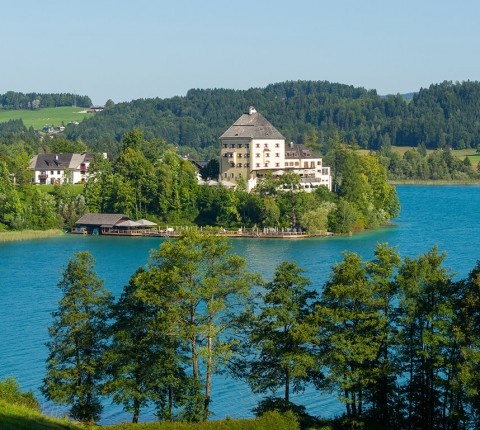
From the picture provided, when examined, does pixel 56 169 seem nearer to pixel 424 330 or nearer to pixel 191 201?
pixel 191 201

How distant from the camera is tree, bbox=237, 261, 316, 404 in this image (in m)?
23.4

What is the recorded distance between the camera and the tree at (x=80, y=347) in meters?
24.3

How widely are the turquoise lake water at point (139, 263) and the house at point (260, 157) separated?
934 centimetres

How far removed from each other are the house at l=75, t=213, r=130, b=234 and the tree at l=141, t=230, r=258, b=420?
4763 cm

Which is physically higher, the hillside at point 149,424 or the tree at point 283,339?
the tree at point 283,339

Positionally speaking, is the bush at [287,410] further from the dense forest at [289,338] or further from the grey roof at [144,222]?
the grey roof at [144,222]

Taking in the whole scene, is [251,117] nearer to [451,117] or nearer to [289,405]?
[289,405]

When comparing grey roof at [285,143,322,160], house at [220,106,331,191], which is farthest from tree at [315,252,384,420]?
grey roof at [285,143,322,160]

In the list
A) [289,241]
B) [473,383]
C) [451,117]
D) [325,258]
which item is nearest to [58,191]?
[289,241]

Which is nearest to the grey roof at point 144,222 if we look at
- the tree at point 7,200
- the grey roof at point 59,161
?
the tree at point 7,200

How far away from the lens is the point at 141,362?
79.5ft

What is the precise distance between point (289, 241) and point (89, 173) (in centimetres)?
2486

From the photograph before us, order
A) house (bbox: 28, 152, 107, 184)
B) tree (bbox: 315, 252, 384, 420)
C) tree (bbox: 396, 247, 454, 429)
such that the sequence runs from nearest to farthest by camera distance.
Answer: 1. tree (bbox: 396, 247, 454, 429)
2. tree (bbox: 315, 252, 384, 420)
3. house (bbox: 28, 152, 107, 184)

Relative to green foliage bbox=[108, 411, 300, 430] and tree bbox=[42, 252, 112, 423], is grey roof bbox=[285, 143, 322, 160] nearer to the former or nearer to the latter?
tree bbox=[42, 252, 112, 423]
